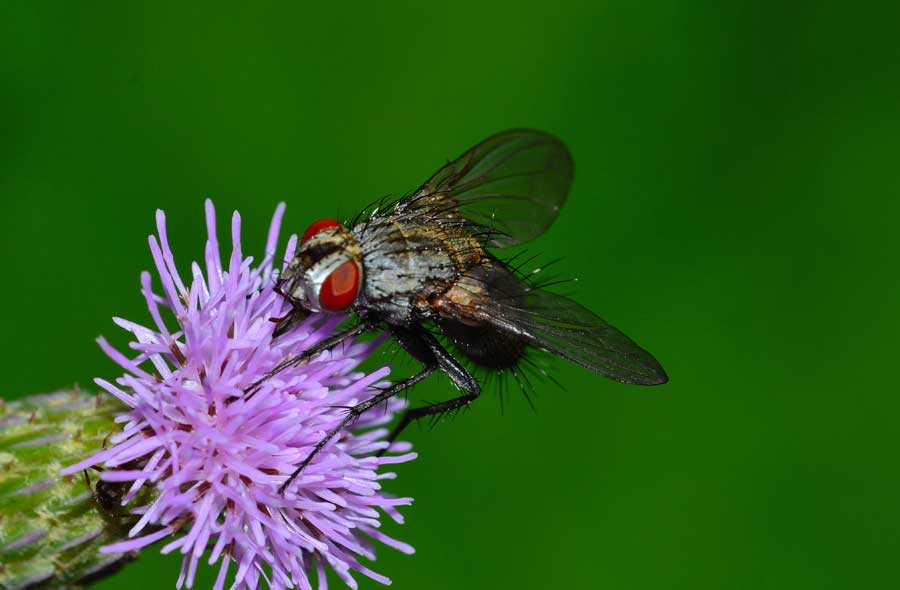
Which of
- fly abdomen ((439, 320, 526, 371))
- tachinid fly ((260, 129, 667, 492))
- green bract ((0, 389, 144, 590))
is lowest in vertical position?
green bract ((0, 389, 144, 590))

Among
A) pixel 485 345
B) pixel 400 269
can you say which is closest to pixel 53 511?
pixel 400 269

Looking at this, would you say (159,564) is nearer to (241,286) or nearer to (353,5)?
(241,286)

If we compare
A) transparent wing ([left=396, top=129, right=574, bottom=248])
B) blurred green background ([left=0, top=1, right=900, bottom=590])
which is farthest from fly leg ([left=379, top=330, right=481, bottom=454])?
blurred green background ([left=0, top=1, right=900, bottom=590])

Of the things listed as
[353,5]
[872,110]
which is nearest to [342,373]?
[353,5]

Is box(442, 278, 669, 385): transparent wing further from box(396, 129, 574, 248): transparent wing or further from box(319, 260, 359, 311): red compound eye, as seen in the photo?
box(396, 129, 574, 248): transparent wing

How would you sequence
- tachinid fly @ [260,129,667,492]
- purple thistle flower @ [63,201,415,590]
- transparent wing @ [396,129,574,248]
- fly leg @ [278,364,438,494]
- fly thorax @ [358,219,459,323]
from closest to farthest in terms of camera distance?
1. purple thistle flower @ [63,201,415,590]
2. fly leg @ [278,364,438,494]
3. tachinid fly @ [260,129,667,492]
4. fly thorax @ [358,219,459,323]
5. transparent wing @ [396,129,574,248]

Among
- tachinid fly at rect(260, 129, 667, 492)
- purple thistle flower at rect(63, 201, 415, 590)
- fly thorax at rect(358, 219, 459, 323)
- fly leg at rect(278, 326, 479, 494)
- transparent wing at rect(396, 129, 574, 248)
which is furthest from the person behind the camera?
transparent wing at rect(396, 129, 574, 248)
